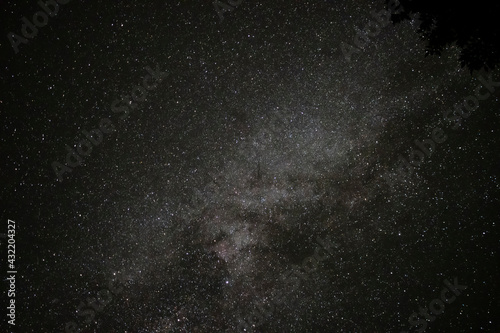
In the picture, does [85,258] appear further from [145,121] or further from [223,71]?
[223,71]

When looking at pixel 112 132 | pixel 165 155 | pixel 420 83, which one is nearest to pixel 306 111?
pixel 420 83

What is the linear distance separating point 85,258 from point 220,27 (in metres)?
2.61

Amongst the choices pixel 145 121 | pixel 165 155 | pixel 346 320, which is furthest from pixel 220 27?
pixel 346 320

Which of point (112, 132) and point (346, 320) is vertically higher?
point (112, 132)

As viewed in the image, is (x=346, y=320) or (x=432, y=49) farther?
(x=346, y=320)

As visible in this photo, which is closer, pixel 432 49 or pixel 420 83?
pixel 432 49

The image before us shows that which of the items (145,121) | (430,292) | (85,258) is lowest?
(430,292)

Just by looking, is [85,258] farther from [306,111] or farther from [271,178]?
[306,111]

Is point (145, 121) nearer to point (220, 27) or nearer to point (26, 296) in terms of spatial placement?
point (220, 27)

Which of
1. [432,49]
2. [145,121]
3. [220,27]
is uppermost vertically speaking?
[220,27]

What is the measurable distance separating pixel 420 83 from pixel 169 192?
8.73ft

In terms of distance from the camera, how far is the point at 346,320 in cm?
294

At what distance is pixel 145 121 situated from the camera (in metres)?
2.86

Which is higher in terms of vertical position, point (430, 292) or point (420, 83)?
point (420, 83)
